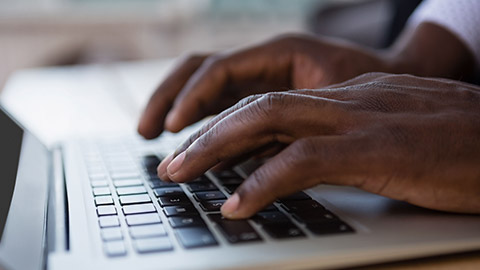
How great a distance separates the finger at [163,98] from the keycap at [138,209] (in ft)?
0.95

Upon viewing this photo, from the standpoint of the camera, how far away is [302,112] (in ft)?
1.37

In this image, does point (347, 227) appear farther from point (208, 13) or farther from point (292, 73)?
point (208, 13)

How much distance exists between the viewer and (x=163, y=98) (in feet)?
2.42

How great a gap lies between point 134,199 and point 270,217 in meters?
0.13

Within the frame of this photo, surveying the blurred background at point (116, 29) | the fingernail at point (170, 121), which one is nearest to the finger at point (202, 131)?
the fingernail at point (170, 121)

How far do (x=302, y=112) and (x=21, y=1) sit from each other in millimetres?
2595

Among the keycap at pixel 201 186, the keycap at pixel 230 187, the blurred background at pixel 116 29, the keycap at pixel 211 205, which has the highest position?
the blurred background at pixel 116 29

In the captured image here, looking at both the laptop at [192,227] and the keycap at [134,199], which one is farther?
the keycap at [134,199]

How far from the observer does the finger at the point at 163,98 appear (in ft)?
2.36

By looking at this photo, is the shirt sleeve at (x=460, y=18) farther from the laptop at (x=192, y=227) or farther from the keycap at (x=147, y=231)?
the keycap at (x=147, y=231)

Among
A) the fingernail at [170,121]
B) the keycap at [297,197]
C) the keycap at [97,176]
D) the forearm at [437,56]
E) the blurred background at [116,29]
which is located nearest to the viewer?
the keycap at [297,197]

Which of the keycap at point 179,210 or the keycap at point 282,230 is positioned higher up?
the keycap at point 179,210

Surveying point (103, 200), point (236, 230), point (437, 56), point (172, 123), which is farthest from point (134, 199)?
point (437, 56)

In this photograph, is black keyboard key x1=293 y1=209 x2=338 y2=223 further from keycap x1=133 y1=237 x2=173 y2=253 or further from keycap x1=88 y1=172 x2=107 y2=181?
keycap x1=88 y1=172 x2=107 y2=181
